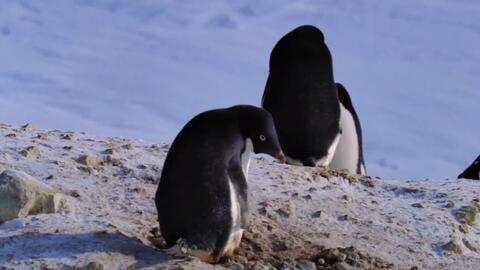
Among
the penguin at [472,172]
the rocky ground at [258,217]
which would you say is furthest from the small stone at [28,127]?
the penguin at [472,172]

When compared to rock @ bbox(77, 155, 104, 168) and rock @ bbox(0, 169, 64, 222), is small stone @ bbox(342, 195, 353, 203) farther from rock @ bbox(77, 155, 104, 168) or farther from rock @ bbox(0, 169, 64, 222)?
rock @ bbox(0, 169, 64, 222)

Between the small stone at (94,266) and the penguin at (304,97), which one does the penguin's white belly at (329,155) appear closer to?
the penguin at (304,97)

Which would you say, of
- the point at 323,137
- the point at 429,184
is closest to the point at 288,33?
the point at 323,137

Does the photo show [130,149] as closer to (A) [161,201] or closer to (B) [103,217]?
(B) [103,217]

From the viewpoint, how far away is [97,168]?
22.1ft

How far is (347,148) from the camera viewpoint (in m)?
9.52

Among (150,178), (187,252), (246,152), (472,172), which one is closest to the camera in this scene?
(187,252)

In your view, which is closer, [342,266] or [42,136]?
[342,266]

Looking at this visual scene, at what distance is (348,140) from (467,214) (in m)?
2.43

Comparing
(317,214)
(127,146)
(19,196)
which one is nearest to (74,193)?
(19,196)

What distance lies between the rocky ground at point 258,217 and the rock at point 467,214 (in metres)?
0.01

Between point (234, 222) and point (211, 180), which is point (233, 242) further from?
point (211, 180)

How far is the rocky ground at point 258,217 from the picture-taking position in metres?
5.34

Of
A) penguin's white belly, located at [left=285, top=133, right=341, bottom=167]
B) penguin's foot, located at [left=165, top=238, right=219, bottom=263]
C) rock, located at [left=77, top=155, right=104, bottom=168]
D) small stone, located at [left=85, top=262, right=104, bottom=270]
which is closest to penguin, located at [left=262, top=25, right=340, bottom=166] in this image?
penguin's white belly, located at [left=285, top=133, right=341, bottom=167]
